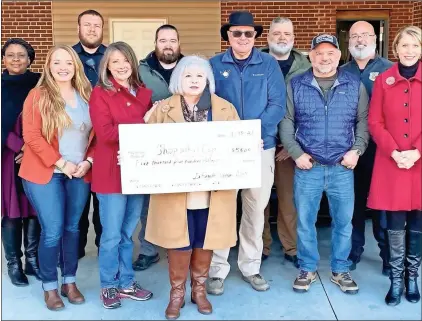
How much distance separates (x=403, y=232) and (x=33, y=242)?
276 centimetres

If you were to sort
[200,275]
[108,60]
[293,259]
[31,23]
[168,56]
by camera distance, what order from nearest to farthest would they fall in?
[108,60] < [200,275] < [168,56] < [293,259] < [31,23]

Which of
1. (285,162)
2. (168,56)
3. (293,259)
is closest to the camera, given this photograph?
(168,56)

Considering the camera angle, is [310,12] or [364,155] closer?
[364,155]

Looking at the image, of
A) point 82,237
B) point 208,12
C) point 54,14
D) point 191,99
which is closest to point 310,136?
point 191,99

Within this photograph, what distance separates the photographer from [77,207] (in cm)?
356

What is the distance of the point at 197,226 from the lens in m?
3.40

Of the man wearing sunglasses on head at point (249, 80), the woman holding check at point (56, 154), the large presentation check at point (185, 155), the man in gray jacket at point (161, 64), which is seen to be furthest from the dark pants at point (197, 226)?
the man in gray jacket at point (161, 64)

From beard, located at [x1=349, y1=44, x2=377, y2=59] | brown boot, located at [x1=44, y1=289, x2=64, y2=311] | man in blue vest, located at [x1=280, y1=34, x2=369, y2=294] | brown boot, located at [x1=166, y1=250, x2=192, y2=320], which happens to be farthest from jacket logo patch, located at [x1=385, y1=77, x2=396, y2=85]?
brown boot, located at [x1=44, y1=289, x2=64, y2=311]

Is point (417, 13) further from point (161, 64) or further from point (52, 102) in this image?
point (52, 102)

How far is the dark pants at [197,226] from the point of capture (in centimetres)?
338

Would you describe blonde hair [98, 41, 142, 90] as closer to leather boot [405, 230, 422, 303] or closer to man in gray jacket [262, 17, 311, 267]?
man in gray jacket [262, 17, 311, 267]

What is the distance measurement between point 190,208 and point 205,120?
57 centimetres

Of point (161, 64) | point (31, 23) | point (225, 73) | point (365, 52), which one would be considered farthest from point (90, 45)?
point (31, 23)

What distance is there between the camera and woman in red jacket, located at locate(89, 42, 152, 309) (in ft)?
10.9
